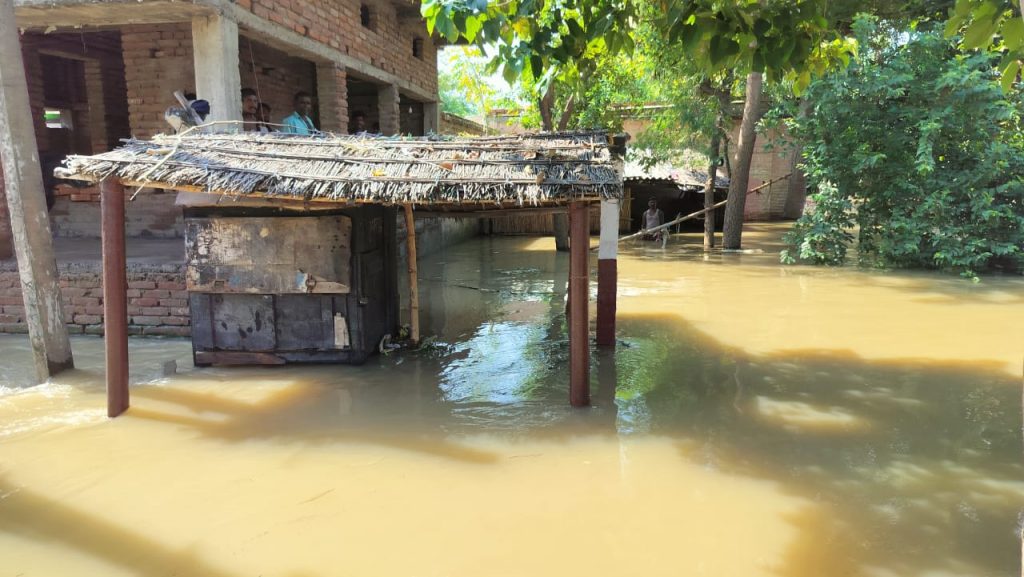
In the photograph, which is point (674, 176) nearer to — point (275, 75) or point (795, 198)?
point (795, 198)

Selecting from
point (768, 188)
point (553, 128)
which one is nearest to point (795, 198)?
point (768, 188)

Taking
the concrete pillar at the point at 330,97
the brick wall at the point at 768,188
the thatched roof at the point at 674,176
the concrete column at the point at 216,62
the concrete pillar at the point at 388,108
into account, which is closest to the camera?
the concrete column at the point at 216,62

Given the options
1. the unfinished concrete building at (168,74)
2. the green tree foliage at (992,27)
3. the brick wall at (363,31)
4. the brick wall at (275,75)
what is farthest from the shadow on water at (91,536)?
the brick wall at (275,75)

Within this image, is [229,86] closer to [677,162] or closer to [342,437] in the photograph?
[342,437]

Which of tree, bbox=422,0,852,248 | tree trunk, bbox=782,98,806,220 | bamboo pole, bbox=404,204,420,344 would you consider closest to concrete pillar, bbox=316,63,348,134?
bamboo pole, bbox=404,204,420,344

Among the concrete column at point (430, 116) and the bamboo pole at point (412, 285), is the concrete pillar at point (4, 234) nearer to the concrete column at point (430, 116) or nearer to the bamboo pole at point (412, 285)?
the bamboo pole at point (412, 285)

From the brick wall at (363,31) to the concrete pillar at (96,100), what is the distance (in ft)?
14.5

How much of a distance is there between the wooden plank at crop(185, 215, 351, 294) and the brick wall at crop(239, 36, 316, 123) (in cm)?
471

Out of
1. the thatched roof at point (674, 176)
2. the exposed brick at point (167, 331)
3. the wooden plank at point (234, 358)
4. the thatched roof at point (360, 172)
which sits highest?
the thatched roof at point (674, 176)

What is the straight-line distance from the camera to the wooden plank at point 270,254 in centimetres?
627

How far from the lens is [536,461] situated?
4.45 meters

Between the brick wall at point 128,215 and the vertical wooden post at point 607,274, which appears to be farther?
the brick wall at point 128,215

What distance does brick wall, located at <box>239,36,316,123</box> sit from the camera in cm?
1048

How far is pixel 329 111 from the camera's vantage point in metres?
9.89
